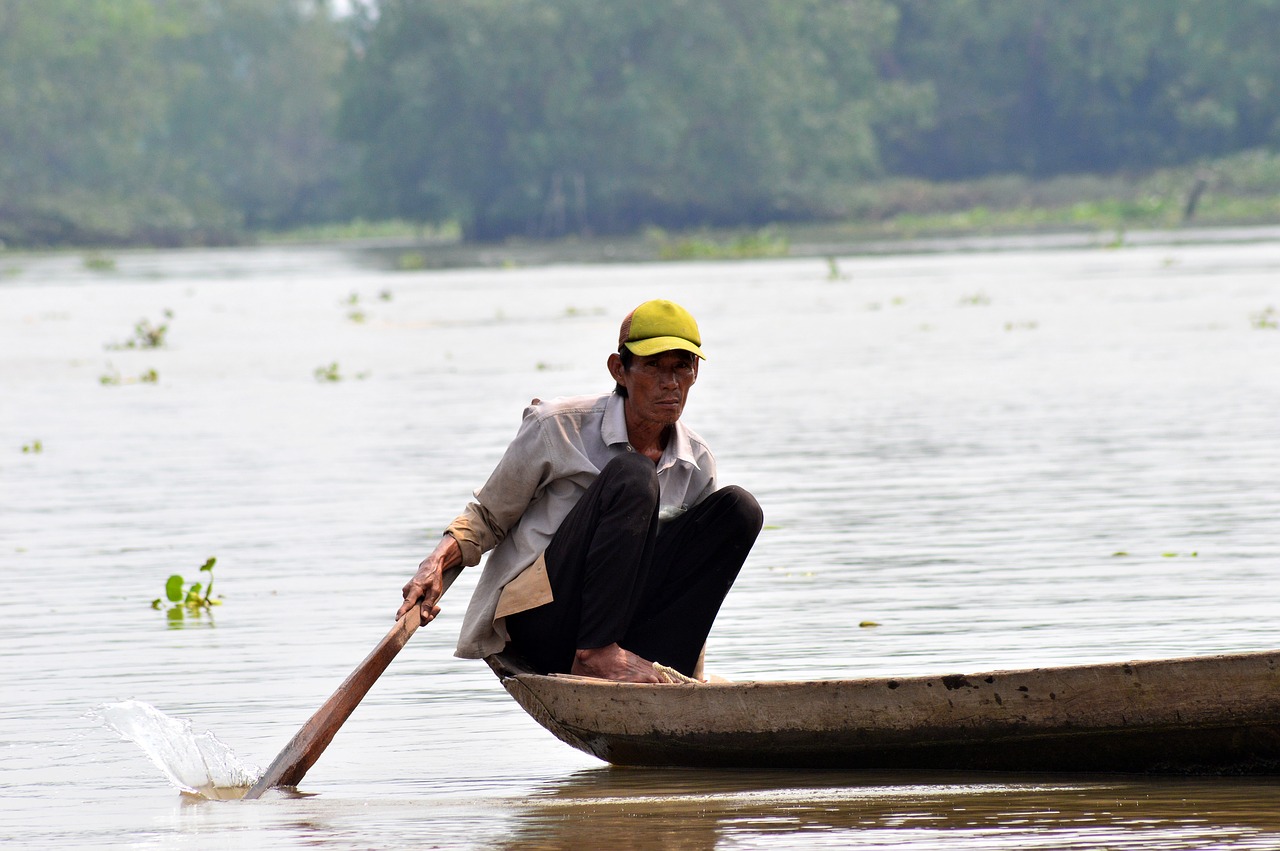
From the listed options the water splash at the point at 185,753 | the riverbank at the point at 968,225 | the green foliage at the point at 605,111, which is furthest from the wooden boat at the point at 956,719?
the green foliage at the point at 605,111

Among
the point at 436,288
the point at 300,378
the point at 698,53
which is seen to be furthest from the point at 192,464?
the point at 698,53

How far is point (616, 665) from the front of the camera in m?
5.05

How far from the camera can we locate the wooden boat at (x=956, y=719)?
4367mm

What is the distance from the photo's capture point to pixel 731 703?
480 centimetres

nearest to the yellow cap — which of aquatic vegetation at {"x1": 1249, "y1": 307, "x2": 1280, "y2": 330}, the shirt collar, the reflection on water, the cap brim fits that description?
the cap brim

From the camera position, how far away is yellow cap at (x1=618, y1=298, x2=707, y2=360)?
4941mm

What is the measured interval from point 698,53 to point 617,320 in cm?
4793

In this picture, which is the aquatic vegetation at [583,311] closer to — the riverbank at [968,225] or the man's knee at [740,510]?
the riverbank at [968,225]

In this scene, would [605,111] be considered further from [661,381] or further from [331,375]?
[661,381]

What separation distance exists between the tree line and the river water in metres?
49.3

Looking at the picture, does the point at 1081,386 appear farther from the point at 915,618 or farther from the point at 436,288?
the point at 436,288

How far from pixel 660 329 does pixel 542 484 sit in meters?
0.52

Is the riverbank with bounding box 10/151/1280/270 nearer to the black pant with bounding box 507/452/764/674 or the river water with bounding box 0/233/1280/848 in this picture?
the river water with bounding box 0/233/1280/848

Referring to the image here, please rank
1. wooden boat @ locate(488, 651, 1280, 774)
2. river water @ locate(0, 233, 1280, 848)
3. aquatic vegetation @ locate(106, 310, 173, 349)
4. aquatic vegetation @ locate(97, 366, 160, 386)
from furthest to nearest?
1. aquatic vegetation @ locate(106, 310, 173, 349)
2. aquatic vegetation @ locate(97, 366, 160, 386)
3. river water @ locate(0, 233, 1280, 848)
4. wooden boat @ locate(488, 651, 1280, 774)
